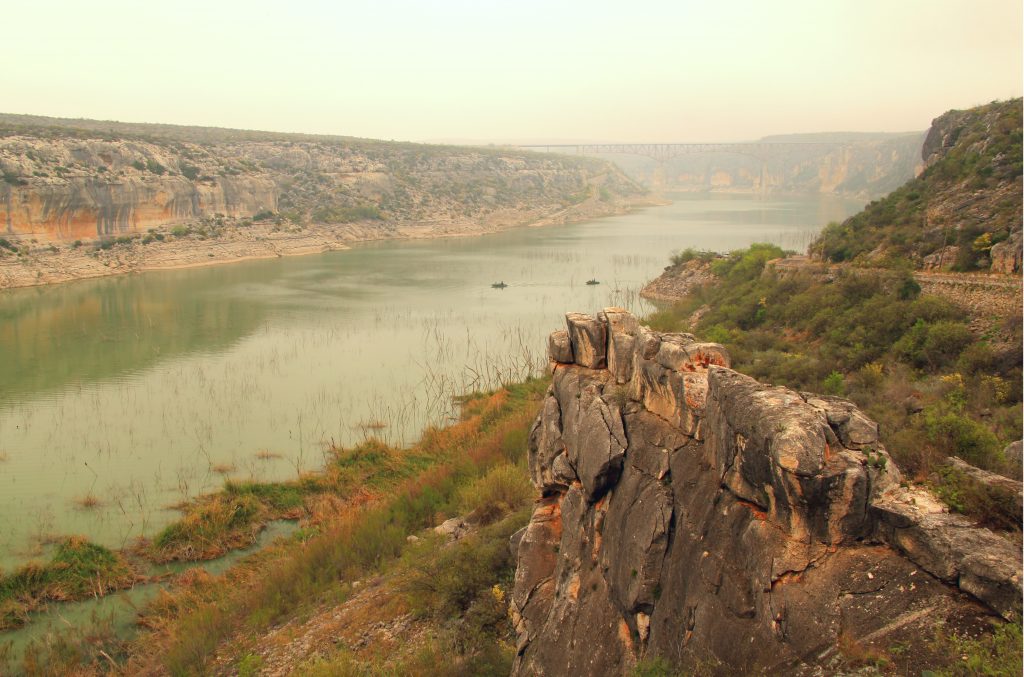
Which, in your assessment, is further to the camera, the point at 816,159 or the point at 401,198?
the point at 816,159

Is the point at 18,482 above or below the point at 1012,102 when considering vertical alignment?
below

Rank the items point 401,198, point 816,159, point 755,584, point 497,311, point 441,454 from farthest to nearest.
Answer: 1. point 816,159
2. point 401,198
3. point 497,311
4. point 441,454
5. point 755,584

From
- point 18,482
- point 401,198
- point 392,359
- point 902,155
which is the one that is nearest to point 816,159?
point 902,155

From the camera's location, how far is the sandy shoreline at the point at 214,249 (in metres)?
38.4

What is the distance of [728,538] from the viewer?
450 centimetres

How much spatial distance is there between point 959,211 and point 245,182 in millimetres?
55930

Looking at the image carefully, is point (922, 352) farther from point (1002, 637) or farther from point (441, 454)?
point (1002, 637)

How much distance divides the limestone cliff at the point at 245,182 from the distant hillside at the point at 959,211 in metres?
42.5

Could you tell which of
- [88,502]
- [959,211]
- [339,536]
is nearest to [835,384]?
[339,536]

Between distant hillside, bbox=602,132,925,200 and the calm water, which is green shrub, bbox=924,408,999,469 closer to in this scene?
the calm water

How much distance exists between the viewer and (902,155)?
421 feet

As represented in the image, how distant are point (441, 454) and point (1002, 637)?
12278mm

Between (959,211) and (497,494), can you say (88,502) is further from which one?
(959,211)

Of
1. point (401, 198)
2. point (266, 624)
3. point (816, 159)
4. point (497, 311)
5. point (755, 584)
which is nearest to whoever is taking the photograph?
point (755, 584)
